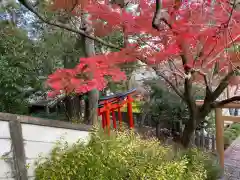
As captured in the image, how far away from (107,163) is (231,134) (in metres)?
5.55

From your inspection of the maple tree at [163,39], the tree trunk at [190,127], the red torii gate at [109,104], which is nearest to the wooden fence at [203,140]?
the red torii gate at [109,104]

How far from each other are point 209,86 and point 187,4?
1.30 metres

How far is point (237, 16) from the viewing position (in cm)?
323

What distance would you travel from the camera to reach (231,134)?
7.11 metres

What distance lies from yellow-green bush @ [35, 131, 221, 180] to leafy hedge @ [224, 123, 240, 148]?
4190mm

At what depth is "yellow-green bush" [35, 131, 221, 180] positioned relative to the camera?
8.77 feet

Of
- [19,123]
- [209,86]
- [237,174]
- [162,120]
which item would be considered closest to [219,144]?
[237,174]

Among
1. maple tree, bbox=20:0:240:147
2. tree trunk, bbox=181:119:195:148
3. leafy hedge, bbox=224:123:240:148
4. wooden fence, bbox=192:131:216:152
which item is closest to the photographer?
maple tree, bbox=20:0:240:147

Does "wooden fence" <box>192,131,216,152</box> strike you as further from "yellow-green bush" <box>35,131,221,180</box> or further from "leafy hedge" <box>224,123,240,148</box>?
"yellow-green bush" <box>35,131,221,180</box>

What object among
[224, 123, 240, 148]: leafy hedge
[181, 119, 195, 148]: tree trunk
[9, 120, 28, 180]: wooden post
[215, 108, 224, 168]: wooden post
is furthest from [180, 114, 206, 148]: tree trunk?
[224, 123, 240, 148]: leafy hedge

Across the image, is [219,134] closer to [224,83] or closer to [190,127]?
[190,127]

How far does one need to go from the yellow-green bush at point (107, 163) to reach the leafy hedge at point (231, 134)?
13.7 ft

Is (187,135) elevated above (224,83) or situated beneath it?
situated beneath

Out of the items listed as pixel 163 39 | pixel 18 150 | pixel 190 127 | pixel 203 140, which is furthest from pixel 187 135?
pixel 18 150
